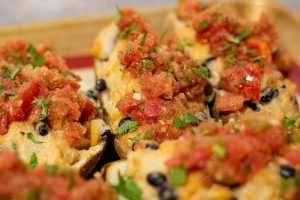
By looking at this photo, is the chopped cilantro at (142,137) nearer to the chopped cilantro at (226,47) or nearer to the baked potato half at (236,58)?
the baked potato half at (236,58)

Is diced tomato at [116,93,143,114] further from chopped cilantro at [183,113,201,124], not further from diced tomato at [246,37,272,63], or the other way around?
diced tomato at [246,37,272,63]

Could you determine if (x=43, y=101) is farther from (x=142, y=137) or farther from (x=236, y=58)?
(x=236, y=58)

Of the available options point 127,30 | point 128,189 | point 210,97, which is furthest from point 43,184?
point 127,30

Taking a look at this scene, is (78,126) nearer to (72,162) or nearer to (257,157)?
(72,162)

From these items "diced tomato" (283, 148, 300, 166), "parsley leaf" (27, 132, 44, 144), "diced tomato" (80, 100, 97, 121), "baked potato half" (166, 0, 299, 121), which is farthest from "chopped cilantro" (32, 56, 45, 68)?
"diced tomato" (283, 148, 300, 166)

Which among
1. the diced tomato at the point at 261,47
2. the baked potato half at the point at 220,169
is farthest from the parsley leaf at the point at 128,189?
the diced tomato at the point at 261,47

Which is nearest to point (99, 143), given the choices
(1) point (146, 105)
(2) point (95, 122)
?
(2) point (95, 122)
